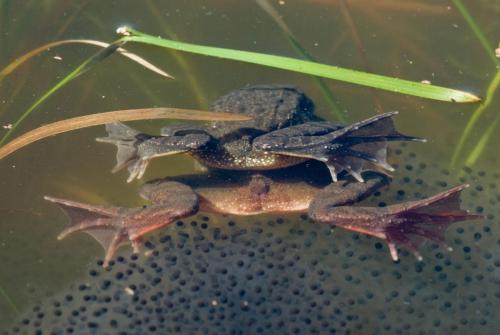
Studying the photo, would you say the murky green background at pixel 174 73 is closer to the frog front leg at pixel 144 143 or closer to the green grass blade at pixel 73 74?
the green grass blade at pixel 73 74

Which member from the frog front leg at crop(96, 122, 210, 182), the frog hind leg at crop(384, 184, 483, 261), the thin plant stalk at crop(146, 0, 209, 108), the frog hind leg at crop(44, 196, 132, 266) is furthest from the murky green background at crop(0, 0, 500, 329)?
the frog hind leg at crop(384, 184, 483, 261)

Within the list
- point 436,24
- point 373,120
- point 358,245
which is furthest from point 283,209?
point 436,24

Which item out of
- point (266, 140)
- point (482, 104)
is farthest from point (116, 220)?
point (482, 104)

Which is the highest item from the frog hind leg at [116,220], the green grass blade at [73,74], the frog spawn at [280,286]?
the green grass blade at [73,74]

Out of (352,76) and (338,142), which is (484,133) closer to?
(352,76)

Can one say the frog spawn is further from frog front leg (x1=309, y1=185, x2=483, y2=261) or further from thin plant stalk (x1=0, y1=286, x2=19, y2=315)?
frog front leg (x1=309, y1=185, x2=483, y2=261)

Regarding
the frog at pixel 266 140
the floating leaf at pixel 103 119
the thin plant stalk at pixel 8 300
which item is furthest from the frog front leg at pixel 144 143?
Result: the thin plant stalk at pixel 8 300

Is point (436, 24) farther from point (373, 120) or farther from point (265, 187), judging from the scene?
point (265, 187)
